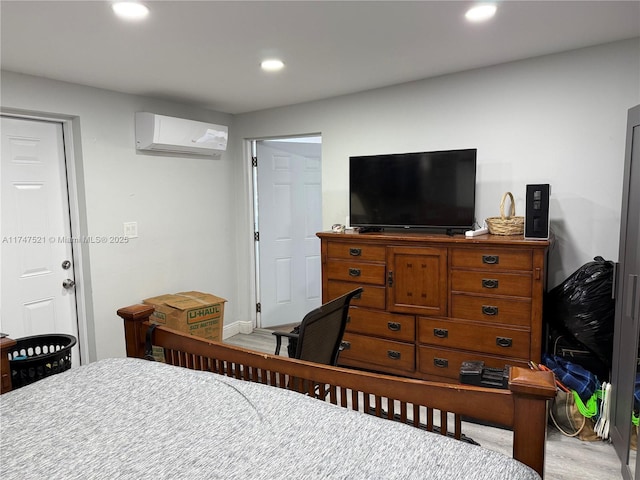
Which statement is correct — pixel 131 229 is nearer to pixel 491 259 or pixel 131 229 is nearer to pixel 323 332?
pixel 323 332

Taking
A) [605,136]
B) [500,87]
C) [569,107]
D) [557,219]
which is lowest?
[557,219]

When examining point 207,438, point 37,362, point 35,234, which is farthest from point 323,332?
point 35,234

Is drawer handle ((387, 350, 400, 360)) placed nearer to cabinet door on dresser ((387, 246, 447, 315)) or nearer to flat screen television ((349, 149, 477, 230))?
cabinet door on dresser ((387, 246, 447, 315))

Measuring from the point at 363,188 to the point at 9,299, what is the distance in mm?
2692

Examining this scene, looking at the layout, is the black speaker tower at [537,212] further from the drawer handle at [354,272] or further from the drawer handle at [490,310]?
the drawer handle at [354,272]

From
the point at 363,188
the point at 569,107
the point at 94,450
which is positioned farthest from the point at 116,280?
the point at 569,107

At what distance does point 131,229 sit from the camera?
11.7 ft

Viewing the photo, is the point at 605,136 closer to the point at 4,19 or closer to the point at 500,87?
the point at 500,87

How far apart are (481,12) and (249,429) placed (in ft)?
6.86

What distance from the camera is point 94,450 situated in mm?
1085

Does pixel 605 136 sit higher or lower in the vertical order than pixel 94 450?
higher

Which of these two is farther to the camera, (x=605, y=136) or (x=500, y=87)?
(x=500, y=87)

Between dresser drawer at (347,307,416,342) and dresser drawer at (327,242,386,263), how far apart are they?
0.40 m

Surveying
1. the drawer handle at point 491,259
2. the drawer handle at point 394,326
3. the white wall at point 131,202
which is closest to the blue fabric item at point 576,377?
the drawer handle at point 491,259
